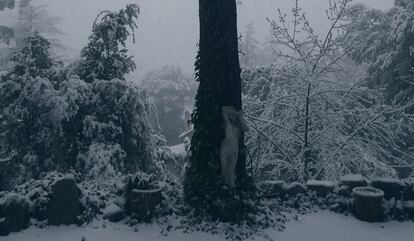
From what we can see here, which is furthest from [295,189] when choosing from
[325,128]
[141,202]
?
[325,128]

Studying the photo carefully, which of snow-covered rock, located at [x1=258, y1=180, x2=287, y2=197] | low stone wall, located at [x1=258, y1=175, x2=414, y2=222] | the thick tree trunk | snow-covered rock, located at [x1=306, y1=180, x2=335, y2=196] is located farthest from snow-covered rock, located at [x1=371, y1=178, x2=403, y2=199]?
the thick tree trunk

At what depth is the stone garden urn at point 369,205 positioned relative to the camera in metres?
6.72

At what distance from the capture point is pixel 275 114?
12.7m

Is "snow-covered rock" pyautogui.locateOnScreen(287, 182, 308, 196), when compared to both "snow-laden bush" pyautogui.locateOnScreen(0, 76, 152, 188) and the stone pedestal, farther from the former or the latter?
"snow-laden bush" pyautogui.locateOnScreen(0, 76, 152, 188)

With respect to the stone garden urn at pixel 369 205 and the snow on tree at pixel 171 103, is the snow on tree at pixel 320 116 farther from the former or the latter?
the snow on tree at pixel 171 103

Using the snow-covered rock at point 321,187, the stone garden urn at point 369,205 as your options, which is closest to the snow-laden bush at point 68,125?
the snow-covered rock at point 321,187

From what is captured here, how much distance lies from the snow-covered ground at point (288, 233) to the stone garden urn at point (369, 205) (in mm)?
125

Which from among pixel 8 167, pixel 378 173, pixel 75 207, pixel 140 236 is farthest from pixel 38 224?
pixel 378 173

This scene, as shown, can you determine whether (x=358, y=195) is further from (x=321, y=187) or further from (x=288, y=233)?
(x=288, y=233)

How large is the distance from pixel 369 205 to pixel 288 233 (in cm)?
171

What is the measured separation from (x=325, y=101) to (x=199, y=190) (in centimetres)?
655

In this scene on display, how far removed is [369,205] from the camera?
22.1 feet

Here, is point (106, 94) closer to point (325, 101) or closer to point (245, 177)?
point (245, 177)

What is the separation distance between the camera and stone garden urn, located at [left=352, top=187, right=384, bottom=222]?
22.0ft
